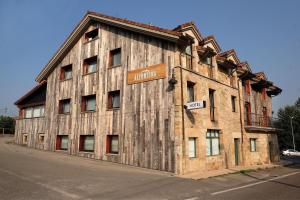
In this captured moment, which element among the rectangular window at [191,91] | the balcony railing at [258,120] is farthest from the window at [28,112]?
the balcony railing at [258,120]

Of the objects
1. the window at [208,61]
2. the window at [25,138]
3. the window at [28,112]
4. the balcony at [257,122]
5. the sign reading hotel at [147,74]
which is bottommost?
the window at [25,138]

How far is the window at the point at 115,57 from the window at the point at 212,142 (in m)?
7.75

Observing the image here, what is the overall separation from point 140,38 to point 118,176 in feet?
29.3

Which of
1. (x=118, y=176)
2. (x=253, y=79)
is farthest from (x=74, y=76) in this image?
(x=253, y=79)

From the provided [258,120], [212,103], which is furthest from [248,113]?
[212,103]

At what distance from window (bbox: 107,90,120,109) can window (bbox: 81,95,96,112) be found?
1784 millimetres

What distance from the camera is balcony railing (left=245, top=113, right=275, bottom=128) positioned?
23875mm

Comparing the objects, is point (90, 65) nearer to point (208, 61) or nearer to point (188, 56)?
point (188, 56)

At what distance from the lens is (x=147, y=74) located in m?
16.7

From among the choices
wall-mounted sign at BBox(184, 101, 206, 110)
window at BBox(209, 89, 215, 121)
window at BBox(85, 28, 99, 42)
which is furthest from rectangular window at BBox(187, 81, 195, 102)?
window at BBox(85, 28, 99, 42)

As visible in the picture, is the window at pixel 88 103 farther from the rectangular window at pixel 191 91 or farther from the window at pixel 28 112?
the window at pixel 28 112

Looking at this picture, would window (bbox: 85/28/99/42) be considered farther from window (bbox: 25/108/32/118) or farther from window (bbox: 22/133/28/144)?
window (bbox: 22/133/28/144)

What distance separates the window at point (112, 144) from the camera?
1784 cm

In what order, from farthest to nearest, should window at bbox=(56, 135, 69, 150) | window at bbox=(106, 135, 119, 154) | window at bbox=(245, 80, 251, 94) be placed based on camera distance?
window at bbox=(245, 80, 251, 94)
window at bbox=(56, 135, 69, 150)
window at bbox=(106, 135, 119, 154)
